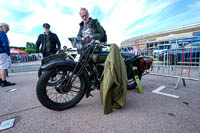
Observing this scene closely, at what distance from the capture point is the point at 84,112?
51.0 inches

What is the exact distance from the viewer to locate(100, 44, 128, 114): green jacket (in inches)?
44.8

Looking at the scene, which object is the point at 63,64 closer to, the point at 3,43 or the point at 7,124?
the point at 7,124

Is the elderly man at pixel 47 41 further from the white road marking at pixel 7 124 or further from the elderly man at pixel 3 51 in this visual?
the white road marking at pixel 7 124

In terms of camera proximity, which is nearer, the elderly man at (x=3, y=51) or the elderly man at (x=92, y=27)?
the elderly man at (x=92, y=27)

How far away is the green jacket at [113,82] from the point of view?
1138 mm

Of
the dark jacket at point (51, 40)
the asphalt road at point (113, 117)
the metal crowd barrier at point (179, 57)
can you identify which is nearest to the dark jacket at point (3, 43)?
the dark jacket at point (51, 40)

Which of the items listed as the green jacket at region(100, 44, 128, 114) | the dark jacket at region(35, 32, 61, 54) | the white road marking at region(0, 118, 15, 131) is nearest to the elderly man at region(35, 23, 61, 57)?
the dark jacket at region(35, 32, 61, 54)

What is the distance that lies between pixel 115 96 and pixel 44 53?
2675mm

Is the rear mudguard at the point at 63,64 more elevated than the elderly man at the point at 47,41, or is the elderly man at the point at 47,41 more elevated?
the elderly man at the point at 47,41

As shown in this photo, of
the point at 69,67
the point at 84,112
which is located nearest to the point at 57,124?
the point at 84,112

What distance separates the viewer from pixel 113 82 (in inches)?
44.8

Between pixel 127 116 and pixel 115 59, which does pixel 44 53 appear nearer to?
pixel 115 59

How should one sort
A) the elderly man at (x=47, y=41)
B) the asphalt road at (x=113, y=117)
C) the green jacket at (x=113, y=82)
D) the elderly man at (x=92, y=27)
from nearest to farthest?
the asphalt road at (x=113, y=117) < the green jacket at (x=113, y=82) < the elderly man at (x=92, y=27) < the elderly man at (x=47, y=41)

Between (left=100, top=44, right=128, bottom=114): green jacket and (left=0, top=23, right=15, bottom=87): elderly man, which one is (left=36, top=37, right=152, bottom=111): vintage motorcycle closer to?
(left=100, top=44, right=128, bottom=114): green jacket
